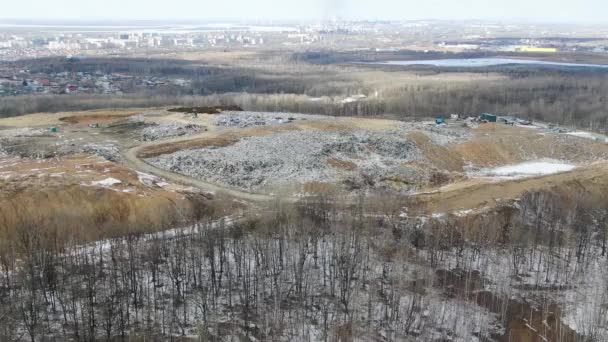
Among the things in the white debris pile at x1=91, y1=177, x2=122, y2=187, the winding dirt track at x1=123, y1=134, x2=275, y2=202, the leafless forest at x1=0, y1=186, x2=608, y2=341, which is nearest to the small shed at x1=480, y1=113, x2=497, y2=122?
the leafless forest at x1=0, y1=186, x2=608, y2=341

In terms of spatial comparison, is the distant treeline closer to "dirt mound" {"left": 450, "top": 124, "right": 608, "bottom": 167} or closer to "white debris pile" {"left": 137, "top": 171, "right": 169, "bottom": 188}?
"dirt mound" {"left": 450, "top": 124, "right": 608, "bottom": 167}

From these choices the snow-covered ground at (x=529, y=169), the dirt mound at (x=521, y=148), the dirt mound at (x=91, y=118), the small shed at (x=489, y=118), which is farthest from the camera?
the small shed at (x=489, y=118)

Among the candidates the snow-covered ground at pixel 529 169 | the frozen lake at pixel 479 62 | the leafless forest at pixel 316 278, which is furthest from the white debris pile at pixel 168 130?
the frozen lake at pixel 479 62

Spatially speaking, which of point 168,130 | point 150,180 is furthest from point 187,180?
point 168,130

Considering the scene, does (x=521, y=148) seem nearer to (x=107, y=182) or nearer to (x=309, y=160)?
(x=309, y=160)

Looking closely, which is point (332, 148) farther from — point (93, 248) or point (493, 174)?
point (93, 248)

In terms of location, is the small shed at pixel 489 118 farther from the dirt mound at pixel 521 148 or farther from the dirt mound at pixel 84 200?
the dirt mound at pixel 84 200

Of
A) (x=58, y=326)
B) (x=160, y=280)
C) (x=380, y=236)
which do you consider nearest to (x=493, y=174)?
(x=380, y=236)

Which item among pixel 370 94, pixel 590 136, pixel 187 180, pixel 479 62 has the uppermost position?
pixel 479 62
